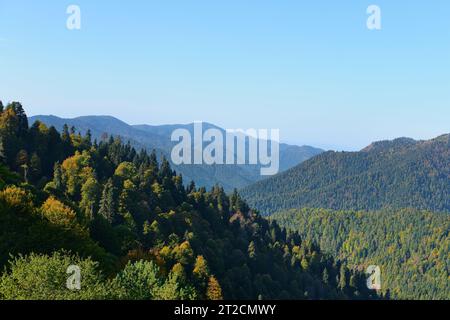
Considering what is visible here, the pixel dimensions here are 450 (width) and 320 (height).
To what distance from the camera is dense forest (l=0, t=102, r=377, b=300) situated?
195 ft

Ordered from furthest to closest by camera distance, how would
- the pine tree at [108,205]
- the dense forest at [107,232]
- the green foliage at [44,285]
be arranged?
1. the pine tree at [108,205]
2. the dense forest at [107,232]
3. the green foliage at [44,285]

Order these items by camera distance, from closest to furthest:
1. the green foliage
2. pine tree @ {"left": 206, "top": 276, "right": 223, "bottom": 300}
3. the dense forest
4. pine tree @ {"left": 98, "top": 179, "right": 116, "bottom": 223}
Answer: the green foliage
the dense forest
pine tree @ {"left": 206, "top": 276, "right": 223, "bottom": 300}
pine tree @ {"left": 98, "top": 179, "right": 116, "bottom": 223}

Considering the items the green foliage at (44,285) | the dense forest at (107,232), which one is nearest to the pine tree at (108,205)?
the dense forest at (107,232)

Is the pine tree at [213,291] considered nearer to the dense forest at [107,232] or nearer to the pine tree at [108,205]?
the dense forest at [107,232]

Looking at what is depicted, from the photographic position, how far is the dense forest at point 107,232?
195 feet

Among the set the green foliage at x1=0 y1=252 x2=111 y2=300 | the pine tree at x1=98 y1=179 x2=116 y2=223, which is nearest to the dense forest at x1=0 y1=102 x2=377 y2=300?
the green foliage at x1=0 y1=252 x2=111 y2=300

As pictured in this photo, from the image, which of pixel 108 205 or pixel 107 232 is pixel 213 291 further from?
pixel 108 205

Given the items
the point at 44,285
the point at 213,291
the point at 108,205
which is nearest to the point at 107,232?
the point at 213,291

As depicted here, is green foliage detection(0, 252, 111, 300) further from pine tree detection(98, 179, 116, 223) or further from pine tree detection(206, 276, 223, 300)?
pine tree detection(98, 179, 116, 223)

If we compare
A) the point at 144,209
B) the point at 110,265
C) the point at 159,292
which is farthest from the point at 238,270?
the point at 159,292

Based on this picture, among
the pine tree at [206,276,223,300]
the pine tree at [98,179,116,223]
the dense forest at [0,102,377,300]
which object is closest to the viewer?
the dense forest at [0,102,377,300]

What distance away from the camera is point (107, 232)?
104 meters
